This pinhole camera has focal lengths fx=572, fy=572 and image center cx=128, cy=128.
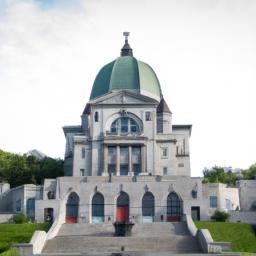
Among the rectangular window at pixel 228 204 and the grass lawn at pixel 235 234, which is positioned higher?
the rectangular window at pixel 228 204

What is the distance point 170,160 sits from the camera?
80375mm

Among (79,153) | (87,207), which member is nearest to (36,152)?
(79,153)

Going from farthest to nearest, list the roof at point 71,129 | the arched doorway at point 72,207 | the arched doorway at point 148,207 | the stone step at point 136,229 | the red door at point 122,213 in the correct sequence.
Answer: the roof at point 71,129 → the arched doorway at point 148,207 → the arched doorway at point 72,207 → the red door at point 122,213 → the stone step at point 136,229

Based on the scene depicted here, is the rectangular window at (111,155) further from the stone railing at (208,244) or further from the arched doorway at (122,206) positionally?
the stone railing at (208,244)

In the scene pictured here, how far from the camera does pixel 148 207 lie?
6906 cm

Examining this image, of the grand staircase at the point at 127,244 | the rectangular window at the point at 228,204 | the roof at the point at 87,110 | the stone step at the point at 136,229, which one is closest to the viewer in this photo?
the grand staircase at the point at 127,244

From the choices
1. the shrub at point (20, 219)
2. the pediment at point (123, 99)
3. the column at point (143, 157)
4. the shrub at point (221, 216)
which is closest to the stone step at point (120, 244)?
the shrub at point (20, 219)

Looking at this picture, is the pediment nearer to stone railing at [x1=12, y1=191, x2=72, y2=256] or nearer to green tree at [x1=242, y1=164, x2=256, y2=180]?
stone railing at [x1=12, y1=191, x2=72, y2=256]

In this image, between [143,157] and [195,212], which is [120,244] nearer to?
[195,212]

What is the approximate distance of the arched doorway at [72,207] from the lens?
68269mm

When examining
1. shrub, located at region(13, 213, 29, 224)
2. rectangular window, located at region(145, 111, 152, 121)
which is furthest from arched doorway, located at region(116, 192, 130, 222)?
rectangular window, located at region(145, 111, 152, 121)

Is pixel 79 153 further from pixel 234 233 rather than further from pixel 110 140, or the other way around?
pixel 234 233

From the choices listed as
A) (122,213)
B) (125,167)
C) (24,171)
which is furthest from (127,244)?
(24,171)

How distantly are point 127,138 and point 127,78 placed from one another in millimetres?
12010
